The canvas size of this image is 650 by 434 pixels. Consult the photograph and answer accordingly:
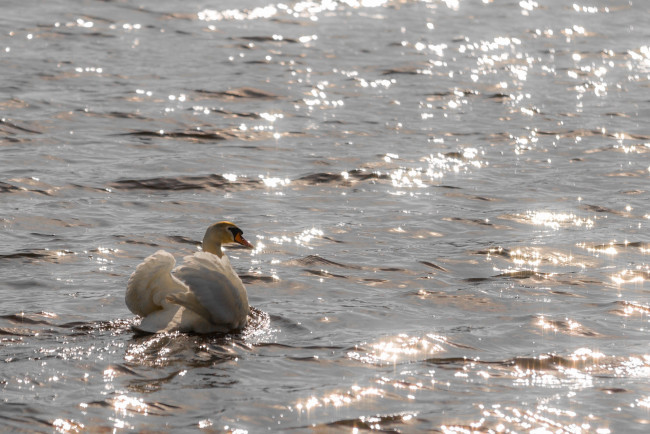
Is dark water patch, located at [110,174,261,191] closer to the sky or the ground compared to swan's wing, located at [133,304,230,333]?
closer to the sky

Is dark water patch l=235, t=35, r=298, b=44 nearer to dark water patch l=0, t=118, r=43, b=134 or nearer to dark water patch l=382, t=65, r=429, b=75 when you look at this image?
dark water patch l=382, t=65, r=429, b=75

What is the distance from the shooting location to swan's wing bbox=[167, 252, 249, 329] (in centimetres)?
886

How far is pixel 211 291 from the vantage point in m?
8.91

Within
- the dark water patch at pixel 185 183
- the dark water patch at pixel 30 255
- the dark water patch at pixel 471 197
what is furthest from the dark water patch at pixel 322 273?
the dark water patch at pixel 471 197

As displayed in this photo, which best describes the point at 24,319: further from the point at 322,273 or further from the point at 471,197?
the point at 471,197

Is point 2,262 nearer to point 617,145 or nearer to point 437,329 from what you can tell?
point 437,329

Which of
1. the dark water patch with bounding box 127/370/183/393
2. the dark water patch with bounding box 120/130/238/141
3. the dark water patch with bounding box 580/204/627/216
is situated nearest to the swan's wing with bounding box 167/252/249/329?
the dark water patch with bounding box 127/370/183/393

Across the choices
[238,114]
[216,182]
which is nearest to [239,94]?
[238,114]

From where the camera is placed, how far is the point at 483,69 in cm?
2069

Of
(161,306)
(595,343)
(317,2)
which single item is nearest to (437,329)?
(595,343)

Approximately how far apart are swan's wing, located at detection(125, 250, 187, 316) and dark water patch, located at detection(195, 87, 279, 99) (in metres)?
9.25

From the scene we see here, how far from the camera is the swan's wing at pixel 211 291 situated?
8.86 m

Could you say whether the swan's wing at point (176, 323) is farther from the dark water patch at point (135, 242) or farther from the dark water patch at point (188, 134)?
the dark water patch at point (188, 134)

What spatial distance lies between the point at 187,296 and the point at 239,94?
9.82 meters
